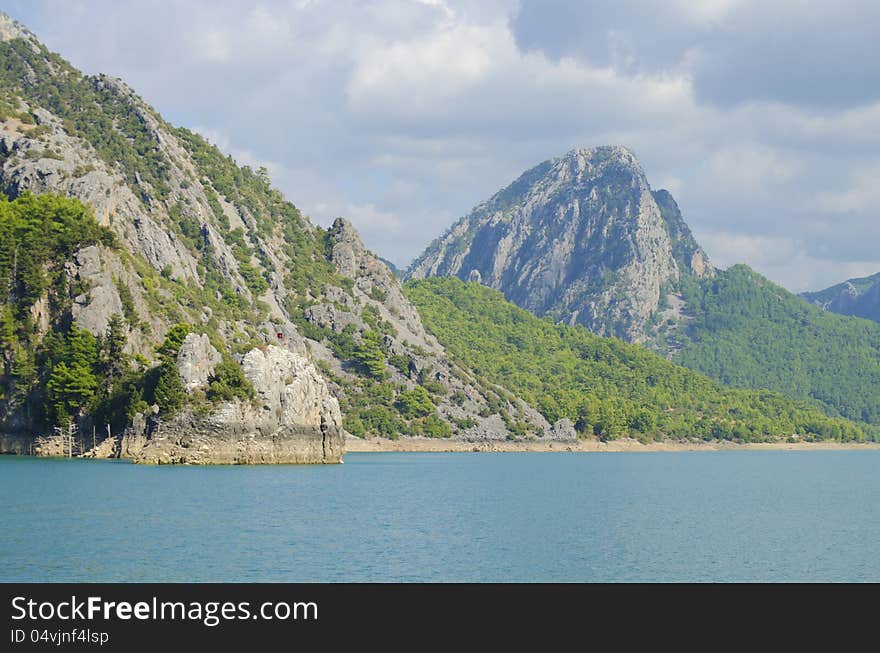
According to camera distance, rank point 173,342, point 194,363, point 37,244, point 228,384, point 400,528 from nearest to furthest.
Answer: point 400,528, point 228,384, point 194,363, point 173,342, point 37,244

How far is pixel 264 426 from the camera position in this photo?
387 ft

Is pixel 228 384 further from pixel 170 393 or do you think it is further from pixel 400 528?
pixel 400 528

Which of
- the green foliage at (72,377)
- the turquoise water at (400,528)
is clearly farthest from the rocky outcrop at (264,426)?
the green foliage at (72,377)

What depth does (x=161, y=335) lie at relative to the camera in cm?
14238

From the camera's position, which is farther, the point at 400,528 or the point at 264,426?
the point at 264,426

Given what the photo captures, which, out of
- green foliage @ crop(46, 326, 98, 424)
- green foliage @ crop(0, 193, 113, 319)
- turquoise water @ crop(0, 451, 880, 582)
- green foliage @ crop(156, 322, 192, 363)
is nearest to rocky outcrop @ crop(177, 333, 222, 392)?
green foliage @ crop(156, 322, 192, 363)

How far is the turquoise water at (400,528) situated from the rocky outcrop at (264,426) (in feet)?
12.1

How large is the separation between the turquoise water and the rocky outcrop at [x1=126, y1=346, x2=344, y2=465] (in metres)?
3.69

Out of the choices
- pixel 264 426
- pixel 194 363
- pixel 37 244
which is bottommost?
pixel 264 426

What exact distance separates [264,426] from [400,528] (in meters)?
50.8

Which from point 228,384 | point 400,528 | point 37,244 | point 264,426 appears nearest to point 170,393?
point 228,384

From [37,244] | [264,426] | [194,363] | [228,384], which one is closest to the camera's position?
[228,384]

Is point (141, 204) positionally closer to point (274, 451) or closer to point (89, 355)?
point (89, 355)
